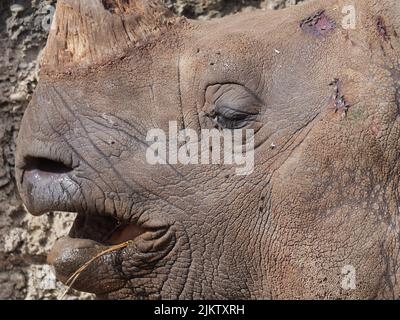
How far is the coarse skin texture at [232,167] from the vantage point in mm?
2832

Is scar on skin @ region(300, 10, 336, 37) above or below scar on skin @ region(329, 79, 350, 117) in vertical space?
above

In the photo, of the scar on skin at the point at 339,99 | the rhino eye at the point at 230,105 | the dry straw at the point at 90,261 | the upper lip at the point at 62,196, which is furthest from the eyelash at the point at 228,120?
the dry straw at the point at 90,261

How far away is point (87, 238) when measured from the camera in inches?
121

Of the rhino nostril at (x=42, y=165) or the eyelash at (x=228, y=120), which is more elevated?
the eyelash at (x=228, y=120)

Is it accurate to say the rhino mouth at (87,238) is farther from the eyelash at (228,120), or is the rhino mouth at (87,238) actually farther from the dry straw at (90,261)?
the eyelash at (228,120)

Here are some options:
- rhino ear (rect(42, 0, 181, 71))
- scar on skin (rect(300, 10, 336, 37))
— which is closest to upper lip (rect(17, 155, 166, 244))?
rhino ear (rect(42, 0, 181, 71))

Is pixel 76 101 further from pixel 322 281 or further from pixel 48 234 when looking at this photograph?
pixel 48 234

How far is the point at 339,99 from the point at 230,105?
1.20 feet

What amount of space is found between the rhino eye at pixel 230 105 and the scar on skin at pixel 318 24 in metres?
0.33

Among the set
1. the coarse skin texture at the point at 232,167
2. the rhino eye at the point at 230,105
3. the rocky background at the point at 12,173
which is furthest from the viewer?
the rocky background at the point at 12,173

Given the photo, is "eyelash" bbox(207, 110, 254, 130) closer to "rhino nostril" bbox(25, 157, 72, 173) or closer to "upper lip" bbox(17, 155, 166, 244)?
"upper lip" bbox(17, 155, 166, 244)

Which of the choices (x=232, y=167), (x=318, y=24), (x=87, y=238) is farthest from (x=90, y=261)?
(x=318, y=24)

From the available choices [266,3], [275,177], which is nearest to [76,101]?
[275,177]

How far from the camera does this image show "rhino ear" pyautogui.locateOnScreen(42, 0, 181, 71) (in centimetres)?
299
